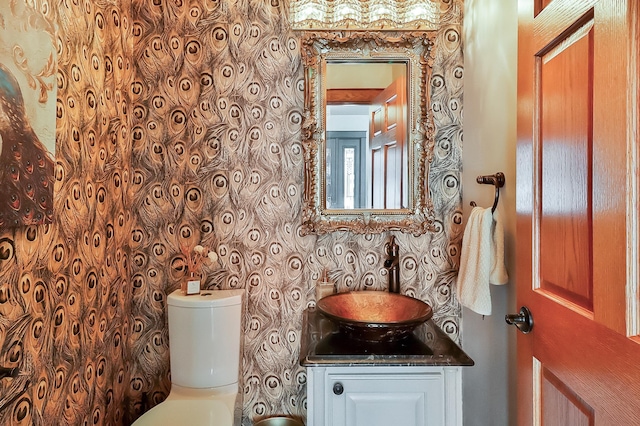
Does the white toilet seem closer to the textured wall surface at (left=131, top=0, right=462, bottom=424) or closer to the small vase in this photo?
the small vase

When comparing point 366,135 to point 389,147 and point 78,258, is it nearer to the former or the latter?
point 389,147

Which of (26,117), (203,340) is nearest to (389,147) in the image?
(203,340)

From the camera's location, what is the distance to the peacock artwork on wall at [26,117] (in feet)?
3.14

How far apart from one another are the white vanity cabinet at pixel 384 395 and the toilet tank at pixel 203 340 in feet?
1.83

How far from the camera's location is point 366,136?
1.80m

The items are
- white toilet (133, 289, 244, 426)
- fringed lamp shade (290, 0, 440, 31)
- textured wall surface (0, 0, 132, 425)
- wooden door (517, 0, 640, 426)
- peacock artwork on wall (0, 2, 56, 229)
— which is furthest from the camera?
fringed lamp shade (290, 0, 440, 31)

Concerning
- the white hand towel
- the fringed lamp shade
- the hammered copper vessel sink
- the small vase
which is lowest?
the hammered copper vessel sink

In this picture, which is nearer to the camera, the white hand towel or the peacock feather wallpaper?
the white hand towel

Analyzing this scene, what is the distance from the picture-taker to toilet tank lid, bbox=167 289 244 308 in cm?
163

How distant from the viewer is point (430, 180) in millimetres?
1842

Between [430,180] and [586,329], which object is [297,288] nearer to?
[430,180]

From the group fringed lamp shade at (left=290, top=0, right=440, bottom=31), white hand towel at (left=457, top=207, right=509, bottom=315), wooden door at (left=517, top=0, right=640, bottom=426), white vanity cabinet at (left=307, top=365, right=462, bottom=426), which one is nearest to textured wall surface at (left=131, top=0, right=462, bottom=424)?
fringed lamp shade at (left=290, top=0, right=440, bottom=31)

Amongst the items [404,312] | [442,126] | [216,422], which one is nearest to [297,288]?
[404,312]

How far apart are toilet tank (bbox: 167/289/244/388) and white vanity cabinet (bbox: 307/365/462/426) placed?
0.56m
